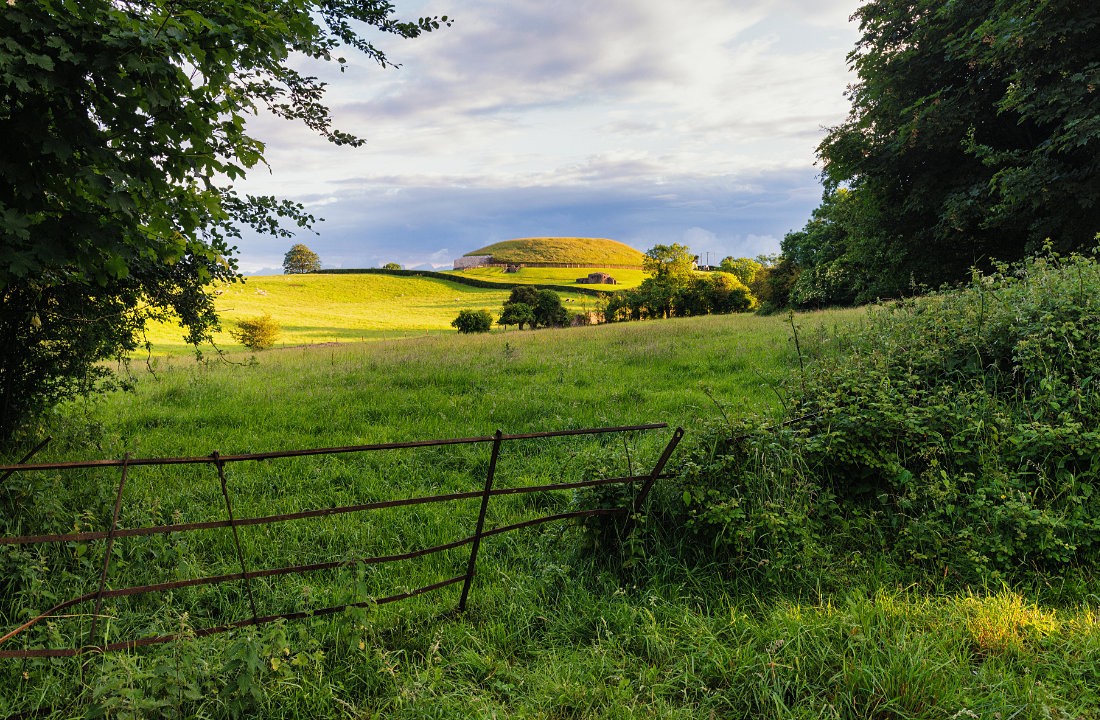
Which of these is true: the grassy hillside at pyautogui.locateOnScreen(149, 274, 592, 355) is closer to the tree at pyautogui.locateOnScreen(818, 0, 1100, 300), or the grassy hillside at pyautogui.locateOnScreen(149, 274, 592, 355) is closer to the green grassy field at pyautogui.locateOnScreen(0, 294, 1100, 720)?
the green grassy field at pyautogui.locateOnScreen(0, 294, 1100, 720)

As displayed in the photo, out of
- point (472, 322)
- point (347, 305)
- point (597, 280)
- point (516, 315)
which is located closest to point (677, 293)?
point (516, 315)

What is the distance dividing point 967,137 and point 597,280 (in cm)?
10051

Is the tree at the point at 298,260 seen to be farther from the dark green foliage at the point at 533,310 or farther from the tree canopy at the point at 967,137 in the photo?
the tree canopy at the point at 967,137

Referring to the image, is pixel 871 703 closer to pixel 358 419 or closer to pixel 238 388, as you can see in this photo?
pixel 358 419

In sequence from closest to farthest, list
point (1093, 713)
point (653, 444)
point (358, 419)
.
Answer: point (1093, 713) → point (653, 444) → point (358, 419)

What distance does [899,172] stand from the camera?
58.0ft

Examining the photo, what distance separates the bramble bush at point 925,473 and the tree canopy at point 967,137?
8.64 m

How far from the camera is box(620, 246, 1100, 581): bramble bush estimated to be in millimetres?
3779

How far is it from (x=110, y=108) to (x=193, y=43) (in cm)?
66

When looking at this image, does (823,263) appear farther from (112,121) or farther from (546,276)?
(546,276)

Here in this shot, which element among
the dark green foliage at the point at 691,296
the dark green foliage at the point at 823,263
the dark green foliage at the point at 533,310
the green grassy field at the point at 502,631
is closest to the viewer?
the green grassy field at the point at 502,631

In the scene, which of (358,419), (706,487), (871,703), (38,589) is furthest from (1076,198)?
(38,589)

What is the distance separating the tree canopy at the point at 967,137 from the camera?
500 inches

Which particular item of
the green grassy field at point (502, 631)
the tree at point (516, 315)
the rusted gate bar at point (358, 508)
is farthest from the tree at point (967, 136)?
the tree at point (516, 315)
